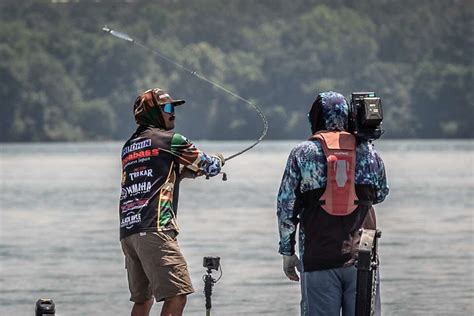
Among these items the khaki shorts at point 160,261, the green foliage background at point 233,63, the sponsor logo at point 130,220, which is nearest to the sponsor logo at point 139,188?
the sponsor logo at point 130,220

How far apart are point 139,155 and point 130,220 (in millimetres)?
355

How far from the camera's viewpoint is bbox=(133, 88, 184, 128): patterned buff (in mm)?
8484

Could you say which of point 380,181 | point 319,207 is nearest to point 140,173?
point 319,207

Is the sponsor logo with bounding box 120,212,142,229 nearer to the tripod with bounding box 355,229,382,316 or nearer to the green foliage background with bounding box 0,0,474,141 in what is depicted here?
the tripod with bounding box 355,229,382,316

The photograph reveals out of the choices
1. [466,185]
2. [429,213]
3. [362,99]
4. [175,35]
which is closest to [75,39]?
[175,35]

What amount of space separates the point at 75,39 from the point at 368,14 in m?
30.4

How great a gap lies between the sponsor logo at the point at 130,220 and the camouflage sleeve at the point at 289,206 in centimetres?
105

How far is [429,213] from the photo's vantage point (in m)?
27.0

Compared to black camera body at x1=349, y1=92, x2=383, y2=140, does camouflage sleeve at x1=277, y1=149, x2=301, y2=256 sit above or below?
below

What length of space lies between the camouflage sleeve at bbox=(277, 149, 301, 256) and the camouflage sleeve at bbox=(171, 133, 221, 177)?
990 millimetres

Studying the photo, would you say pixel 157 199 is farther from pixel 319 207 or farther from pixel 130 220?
pixel 319 207

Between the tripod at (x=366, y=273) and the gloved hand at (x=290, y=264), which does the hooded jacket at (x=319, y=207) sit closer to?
the gloved hand at (x=290, y=264)

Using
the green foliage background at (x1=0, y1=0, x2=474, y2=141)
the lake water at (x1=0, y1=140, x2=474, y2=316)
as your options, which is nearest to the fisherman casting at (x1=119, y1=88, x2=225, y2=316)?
the lake water at (x1=0, y1=140, x2=474, y2=316)

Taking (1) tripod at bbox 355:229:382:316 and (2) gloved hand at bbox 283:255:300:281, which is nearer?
(1) tripod at bbox 355:229:382:316
